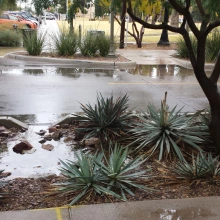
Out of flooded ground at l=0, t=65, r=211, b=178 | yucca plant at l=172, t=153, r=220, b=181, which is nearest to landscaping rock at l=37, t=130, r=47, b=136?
flooded ground at l=0, t=65, r=211, b=178

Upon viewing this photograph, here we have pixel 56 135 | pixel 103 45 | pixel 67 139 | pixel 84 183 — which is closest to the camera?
pixel 84 183

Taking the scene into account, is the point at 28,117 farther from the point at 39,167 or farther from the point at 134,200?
the point at 134,200

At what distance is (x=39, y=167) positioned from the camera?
5184mm

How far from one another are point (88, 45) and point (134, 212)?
43.2 feet

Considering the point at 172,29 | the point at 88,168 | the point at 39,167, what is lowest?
the point at 39,167

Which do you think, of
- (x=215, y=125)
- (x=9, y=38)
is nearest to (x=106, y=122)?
(x=215, y=125)

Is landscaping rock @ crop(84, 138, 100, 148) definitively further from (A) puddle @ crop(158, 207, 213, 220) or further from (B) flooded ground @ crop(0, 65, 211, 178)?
(A) puddle @ crop(158, 207, 213, 220)

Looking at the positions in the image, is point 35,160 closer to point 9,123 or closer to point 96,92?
point 9,123

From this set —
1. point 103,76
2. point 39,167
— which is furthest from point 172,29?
point 103,76

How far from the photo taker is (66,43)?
52.1 feet

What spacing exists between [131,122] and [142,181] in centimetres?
198

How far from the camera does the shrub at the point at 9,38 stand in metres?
20.6

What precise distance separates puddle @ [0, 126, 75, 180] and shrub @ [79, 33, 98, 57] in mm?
10197

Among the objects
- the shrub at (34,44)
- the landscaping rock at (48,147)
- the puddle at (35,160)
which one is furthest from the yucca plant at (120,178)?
the shrub at (34,44)
